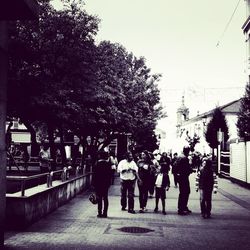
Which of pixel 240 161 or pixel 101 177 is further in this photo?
pixel 240 161

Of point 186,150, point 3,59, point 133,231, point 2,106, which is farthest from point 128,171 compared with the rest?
point 3,59

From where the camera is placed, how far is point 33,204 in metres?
10.8

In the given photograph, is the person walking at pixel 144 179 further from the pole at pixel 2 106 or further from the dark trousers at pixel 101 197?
A: the pole at pixel 2 106

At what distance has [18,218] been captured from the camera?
396 inches

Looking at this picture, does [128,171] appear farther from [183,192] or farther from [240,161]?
[240,161]

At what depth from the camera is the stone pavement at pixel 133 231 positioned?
8.68m

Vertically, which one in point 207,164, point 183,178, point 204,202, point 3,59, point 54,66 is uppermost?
point 54,66

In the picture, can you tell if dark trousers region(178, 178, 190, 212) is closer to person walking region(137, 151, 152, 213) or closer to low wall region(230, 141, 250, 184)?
person walking region(137, 151, 152, 213)

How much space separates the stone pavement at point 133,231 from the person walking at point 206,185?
30 centimetres

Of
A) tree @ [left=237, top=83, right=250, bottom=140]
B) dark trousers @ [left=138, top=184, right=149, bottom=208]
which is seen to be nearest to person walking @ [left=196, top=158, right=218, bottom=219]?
dark trousers @ [left=138, top=184, right=149, bottom=208]

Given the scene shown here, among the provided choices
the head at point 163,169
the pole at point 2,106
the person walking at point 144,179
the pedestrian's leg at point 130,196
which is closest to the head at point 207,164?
the head at point 163,169

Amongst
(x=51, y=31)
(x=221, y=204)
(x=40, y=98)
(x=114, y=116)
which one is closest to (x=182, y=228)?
(x=221, y=204)

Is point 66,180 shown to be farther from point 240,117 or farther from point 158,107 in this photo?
point 158,107

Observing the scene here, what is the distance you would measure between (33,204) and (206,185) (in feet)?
15.7
